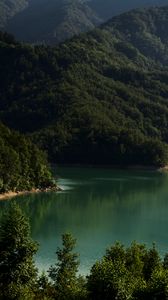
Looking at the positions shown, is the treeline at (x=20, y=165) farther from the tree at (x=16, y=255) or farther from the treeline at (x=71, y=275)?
the tree at (x=16, y=255)

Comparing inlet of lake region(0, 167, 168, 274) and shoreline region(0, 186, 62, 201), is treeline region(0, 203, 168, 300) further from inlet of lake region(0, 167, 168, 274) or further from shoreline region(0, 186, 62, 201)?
shoreline region(0, 186, 62, 201)

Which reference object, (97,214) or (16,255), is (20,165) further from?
(16,255)

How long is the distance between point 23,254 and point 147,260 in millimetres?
8396

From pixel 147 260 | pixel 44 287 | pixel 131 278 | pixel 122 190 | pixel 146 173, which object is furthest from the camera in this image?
pixel 146 173

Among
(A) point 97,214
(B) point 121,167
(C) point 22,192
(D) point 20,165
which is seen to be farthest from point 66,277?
(B) point 121,167

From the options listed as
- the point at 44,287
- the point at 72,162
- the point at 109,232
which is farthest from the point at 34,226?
the point at 72,162

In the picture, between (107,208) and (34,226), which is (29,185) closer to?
(107,208)

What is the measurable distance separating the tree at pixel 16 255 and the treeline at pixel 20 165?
61.2 metres

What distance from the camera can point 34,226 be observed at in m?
77.0

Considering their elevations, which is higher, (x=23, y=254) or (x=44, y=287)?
(x=23, y=254)

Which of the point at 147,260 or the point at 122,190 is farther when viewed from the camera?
the point at 122,190

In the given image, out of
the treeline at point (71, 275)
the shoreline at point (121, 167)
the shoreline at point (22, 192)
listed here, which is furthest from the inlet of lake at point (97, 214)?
the shoreline at point (121, 167)

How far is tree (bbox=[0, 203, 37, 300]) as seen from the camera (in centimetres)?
3422

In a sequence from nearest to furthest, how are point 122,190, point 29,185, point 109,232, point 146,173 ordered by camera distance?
1. point 109,232
2. point 29,185
3. point 122,190
4. point 146,173
